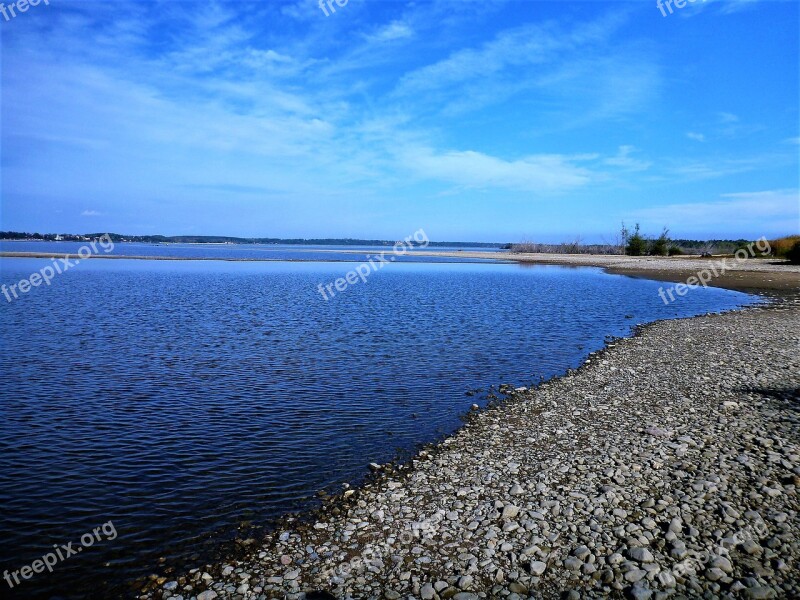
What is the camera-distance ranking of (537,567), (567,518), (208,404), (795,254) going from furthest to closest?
(795,254), (208,404), (567,518), (537,567)

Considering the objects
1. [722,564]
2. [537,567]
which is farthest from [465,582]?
[722,564]

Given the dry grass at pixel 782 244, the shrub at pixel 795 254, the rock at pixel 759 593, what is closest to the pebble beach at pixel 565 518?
the rock at pixel 759 593

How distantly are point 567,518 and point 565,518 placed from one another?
0.03 m

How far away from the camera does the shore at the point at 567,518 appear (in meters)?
6.50

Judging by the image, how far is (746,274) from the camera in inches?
2472

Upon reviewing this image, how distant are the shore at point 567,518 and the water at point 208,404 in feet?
4.18

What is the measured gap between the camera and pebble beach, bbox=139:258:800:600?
6.50 metres

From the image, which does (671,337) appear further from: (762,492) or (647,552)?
(647,552)

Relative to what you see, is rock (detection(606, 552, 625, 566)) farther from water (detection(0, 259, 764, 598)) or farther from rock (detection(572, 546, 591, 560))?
water (detection(0, 259, 764, 598))

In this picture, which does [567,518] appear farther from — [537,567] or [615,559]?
[537,567]

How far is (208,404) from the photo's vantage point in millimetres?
14672

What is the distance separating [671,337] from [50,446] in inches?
913

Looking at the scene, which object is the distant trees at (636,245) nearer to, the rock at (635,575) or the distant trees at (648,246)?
the distant trees at (648,246)

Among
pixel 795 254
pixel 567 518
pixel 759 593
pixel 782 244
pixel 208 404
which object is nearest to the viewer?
pixel 759 593
